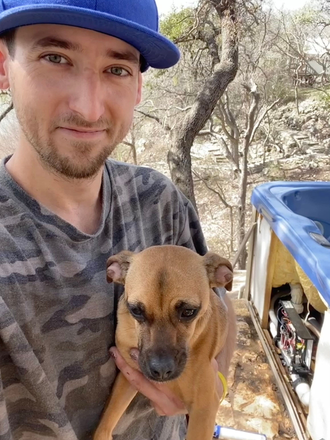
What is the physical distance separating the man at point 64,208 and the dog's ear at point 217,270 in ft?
1.50

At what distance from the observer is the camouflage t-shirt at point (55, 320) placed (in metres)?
1.09

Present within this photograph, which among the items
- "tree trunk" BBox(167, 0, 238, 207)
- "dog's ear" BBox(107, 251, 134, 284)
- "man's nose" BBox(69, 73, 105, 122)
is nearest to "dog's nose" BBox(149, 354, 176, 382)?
"dog's ear" BBox(107, 251, 134, 284)

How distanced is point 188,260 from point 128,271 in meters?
0.31

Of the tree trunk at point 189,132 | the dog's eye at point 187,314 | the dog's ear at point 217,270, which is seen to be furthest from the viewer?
the tree trunk at point 189,132

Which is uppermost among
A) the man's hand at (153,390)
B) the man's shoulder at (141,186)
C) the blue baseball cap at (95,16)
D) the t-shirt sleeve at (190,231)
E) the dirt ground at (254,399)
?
the blue baseball cap at (95,16)

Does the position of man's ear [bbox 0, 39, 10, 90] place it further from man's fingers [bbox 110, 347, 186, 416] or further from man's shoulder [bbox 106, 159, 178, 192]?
man's fingers [bbox 110, 347, 186, 416]

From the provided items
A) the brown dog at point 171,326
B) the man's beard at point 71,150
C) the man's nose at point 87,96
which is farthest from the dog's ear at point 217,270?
the man's nose at point 87,96

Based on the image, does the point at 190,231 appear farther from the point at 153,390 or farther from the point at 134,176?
the point at 153,390

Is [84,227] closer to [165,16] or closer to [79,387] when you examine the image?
[79,387]

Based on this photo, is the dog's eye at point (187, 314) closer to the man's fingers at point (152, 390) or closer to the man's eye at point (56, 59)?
the man's fingers at point (152, 390)

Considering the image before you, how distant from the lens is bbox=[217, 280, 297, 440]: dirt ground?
10.3 feet

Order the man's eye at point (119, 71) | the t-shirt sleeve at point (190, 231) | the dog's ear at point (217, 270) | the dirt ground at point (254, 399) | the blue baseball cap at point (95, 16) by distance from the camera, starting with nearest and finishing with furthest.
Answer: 1. the blue baseball cap at point (95, 16)
2. the man's eye at point (119, 71)
3. the dog's ear at point (217, 270)
4. the t-shirt sleeve at point (190, 231)
5. the dirt ground at point (254, 399)

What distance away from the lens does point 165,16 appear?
10.5 meters

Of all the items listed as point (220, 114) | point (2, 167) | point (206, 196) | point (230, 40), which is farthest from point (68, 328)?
point (206, 196)
